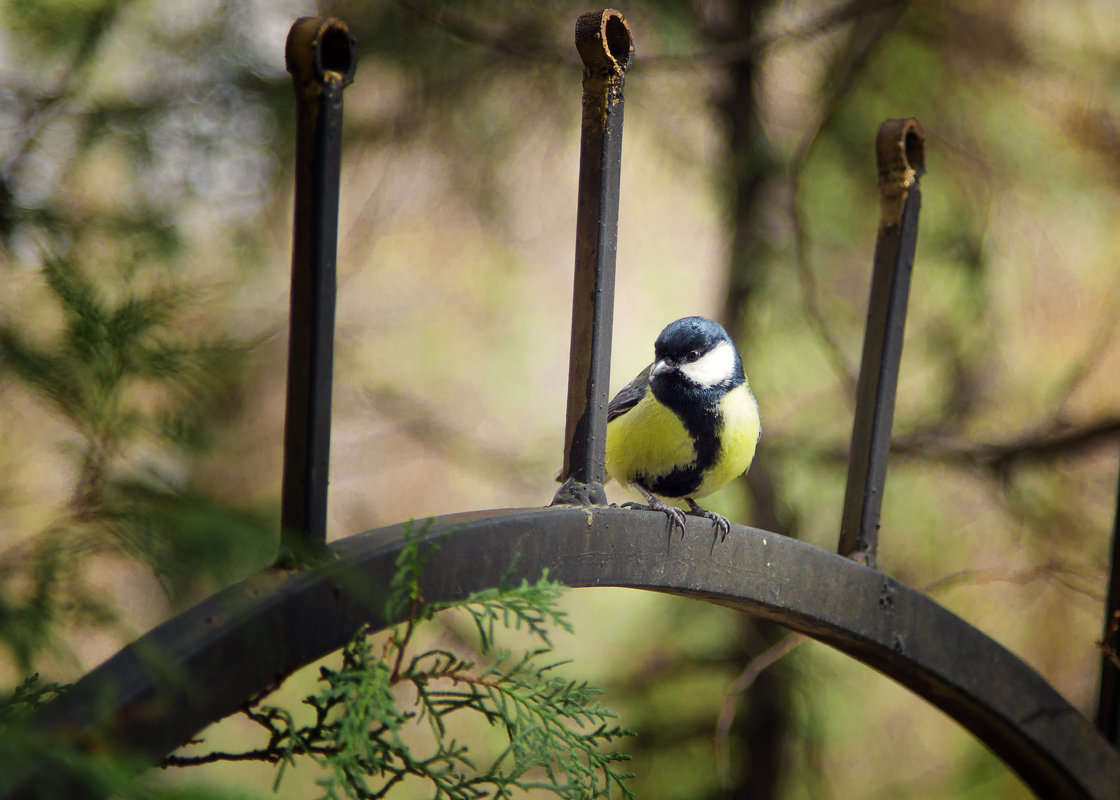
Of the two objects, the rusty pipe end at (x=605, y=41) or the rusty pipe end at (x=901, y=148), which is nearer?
the rusty pipe end at (x=605, y=41)

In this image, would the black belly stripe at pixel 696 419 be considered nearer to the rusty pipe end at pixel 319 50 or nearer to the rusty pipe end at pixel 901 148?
the rusty pipe end at pixel 901 148

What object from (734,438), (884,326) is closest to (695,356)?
(734,438)

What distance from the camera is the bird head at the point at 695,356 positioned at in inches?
61.6

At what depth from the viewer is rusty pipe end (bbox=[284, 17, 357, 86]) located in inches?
25.1

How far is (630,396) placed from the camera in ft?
5.73

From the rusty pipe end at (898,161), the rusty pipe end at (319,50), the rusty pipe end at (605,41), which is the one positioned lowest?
the rusty pipe end at (319,50)

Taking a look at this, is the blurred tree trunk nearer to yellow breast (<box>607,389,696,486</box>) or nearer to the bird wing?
the bird wing

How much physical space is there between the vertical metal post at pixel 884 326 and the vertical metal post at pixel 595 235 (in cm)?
38

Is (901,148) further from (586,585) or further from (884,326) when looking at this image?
(586,585)

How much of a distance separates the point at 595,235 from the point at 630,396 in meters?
0.95

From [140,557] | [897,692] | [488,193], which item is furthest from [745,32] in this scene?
[140,557]

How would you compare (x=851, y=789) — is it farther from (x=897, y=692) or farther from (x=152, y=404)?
(x=152, y=404)

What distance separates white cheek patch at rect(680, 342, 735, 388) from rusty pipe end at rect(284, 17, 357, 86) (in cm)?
102

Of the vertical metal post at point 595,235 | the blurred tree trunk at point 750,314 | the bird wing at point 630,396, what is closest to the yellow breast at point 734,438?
the bird wing at point 630,396
